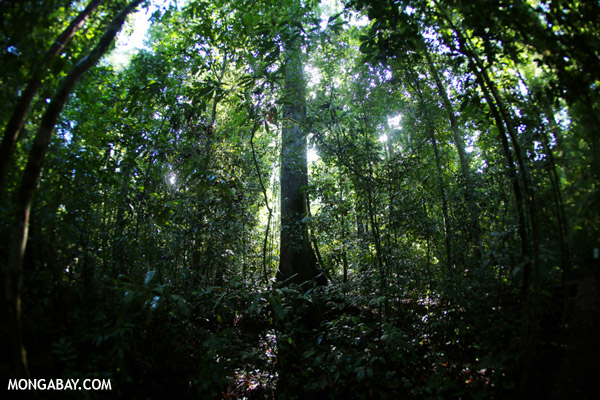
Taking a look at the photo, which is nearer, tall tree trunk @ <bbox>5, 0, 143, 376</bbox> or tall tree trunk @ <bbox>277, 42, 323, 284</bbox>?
tall tree trunk @ <bbox>5, 0, 143, 376</bbox>

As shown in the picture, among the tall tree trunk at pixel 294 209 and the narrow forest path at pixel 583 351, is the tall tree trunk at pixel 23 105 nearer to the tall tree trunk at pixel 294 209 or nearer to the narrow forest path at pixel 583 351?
the narrow forest path at pixel 583 351

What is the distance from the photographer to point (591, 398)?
1.51 m

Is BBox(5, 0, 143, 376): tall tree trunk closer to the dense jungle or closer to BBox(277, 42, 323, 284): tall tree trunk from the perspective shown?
the dense jungle

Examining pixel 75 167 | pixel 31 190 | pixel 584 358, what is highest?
pixel 75 167

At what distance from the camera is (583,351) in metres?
1.71

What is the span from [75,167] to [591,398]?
4.23 m

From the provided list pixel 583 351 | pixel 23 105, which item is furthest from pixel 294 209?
pixel 583 351

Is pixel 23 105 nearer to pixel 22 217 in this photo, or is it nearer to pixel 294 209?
pixel 22 217

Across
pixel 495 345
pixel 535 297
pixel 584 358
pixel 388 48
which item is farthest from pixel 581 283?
pixel 388 48

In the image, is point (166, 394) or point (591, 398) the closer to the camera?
point (591, 398)

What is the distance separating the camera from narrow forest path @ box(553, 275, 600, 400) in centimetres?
159

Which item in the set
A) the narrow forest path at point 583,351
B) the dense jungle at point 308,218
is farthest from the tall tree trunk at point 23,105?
the narrow forest path at point 583,351

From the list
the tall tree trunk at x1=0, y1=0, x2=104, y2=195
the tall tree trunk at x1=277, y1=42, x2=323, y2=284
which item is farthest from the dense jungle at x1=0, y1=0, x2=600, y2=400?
the tall tree trunk at x1=277, y1=42, x2=323, y2=284

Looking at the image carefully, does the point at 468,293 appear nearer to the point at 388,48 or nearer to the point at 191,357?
the point at 388,48
